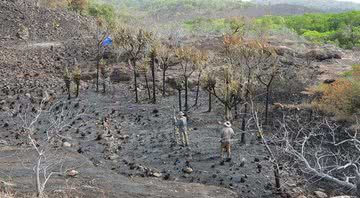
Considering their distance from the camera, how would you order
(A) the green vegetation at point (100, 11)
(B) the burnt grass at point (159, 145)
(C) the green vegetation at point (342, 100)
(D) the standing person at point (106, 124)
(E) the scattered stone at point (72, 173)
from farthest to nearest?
(A) the green vegetation at point (100, 11) < (C) the green vegetation at point (342, 100) < (D) the standing person at point (106, 124) < (E) the scattered stone at point (72, 173) < (B) the burnt grass at point (159, 145)

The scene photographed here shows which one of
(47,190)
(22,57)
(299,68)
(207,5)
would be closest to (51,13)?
(22,57)

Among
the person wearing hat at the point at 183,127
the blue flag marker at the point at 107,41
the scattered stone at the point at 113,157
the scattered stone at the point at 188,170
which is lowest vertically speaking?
the scattered stone at the point at 113,157

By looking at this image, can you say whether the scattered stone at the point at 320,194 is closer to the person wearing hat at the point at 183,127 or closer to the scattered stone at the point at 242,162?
the scattered stone at the point at 242,162

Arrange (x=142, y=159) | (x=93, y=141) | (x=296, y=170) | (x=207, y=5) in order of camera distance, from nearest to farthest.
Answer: (x=296, y=170)
(x=142, y=159)
(x=93, y=141)
(x=207, y=5)

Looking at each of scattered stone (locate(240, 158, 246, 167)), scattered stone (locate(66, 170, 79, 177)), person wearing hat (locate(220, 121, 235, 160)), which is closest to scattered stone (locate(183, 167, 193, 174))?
person wearing hat (locate(220, 121, 235, 160))

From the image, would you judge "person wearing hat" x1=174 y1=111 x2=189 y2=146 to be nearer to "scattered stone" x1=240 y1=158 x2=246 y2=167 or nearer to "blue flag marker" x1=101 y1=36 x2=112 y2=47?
"scattered stone" x1=240 y1=158 x2=246 y2=167

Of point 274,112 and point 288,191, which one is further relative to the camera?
point 274,112

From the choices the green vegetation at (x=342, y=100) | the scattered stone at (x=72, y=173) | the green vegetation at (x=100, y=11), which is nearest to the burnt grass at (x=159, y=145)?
the scattered stone at (x=72, y=173)

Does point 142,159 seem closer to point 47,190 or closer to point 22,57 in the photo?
point 47,190

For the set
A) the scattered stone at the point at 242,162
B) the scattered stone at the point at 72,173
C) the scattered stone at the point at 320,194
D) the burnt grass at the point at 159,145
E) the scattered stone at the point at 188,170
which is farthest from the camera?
the scattered stone at the point at 242,162

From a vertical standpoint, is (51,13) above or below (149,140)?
above

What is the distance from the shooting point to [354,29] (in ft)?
151

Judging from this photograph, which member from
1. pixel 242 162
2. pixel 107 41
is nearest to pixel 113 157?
pixel 242 162

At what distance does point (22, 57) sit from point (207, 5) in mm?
80342
